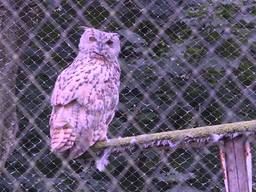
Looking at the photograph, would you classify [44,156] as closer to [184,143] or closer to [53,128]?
[53,128]

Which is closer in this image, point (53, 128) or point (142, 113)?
point (53, 128)

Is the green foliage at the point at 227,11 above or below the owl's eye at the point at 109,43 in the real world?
below

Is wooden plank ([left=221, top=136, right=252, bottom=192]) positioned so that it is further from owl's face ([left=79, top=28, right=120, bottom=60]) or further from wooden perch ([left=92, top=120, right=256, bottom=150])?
owl's face ([left=79, top=28, right=120, bottom=60])

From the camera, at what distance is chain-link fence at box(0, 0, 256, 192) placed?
1.97m

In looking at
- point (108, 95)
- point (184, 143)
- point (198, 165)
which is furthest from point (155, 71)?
point (184, 143)

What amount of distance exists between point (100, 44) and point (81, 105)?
330mm

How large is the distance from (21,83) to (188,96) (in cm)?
51

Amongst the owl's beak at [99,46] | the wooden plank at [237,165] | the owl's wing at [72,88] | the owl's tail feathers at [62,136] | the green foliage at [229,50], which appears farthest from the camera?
the owl's beak at [99,46]

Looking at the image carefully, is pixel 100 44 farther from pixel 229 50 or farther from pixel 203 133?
pixel 203 133

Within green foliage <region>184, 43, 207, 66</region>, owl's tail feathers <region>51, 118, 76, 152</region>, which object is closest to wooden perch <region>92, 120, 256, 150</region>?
owl's tail feathers <region>51, 118, 76, 152</region>

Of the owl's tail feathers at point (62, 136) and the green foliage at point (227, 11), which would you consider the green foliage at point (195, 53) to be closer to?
the green foliage at point (227, 11)

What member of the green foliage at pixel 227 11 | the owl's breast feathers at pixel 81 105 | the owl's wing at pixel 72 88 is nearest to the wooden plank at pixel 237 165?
the owl's breast feathers at pixel 81 105

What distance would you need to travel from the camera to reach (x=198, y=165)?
6.86 ft

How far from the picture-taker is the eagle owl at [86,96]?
5.92ft
